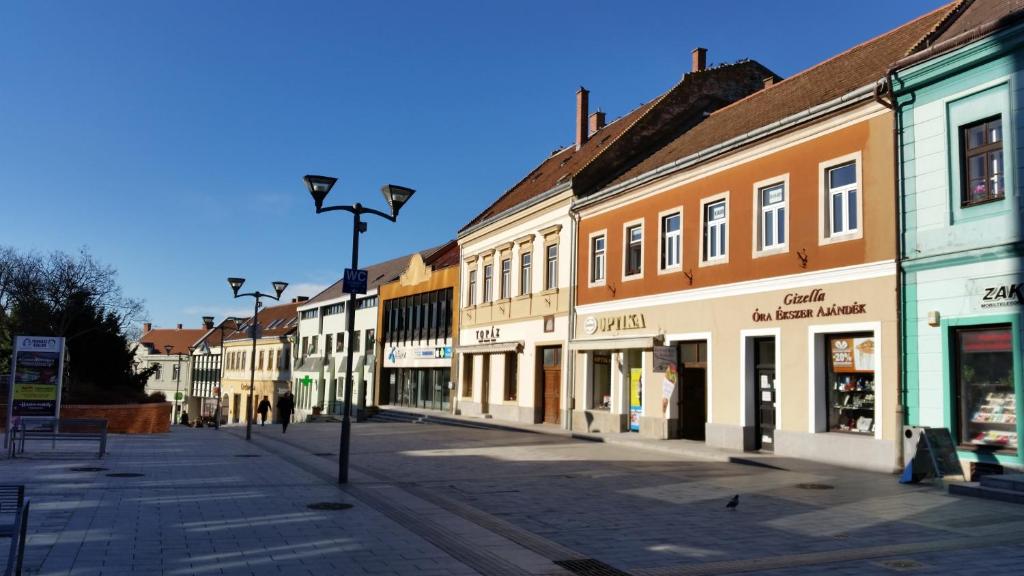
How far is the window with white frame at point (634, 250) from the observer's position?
79.5 ft

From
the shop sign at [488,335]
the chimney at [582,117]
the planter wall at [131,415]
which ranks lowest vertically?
the planter wall at [131,415]

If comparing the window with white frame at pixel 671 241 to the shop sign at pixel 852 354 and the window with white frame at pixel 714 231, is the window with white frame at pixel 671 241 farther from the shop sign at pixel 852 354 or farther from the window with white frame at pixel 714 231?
the shop sign at pixel 852 354

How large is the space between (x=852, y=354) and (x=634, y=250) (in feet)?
29.2

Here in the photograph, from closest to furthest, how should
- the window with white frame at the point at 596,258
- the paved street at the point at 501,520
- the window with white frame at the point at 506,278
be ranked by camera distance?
the paved street at the point at 501,520 → the window with white frame at the point at 596,258 → the window with white frame at the point at 506,278

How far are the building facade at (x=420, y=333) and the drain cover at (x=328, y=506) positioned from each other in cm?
2553

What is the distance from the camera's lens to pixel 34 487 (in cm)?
1208

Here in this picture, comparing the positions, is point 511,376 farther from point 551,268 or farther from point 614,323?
point 614,323

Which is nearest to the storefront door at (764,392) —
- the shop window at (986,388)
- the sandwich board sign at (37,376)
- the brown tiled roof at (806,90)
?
the shop window at (986,388)

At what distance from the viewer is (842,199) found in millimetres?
17234

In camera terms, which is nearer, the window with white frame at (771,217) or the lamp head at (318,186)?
the lamp head at (318,186)

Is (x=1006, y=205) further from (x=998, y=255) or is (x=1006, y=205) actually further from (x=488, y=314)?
(x=488, y=314)

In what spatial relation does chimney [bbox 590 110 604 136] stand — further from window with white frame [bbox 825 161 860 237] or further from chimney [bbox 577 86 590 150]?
window with white frame [bbox 825 161 860 237]

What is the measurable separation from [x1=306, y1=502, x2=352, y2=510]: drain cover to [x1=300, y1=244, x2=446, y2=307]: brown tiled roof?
34.7 meters

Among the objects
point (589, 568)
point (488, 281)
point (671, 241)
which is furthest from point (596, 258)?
point (589, 568)
